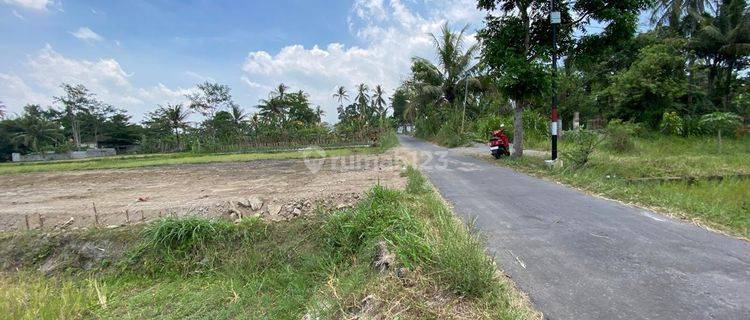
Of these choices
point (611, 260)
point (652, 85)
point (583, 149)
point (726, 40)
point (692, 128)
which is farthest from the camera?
point (726, 40)

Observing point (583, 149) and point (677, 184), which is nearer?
point (677, 184)

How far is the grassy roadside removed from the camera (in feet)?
7.89

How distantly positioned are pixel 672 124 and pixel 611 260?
16350mm

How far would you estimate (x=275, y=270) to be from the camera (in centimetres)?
414

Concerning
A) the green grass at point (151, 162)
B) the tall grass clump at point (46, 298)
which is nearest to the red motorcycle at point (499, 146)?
the green grass at point (151, 162)

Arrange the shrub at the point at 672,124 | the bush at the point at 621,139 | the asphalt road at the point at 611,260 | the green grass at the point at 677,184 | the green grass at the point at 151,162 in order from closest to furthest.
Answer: the asphalt road at the point at 611,260 < the green grass at the point at 677,184 < the bush at the point at 621,139 < the shrub at the point at 672,124 < the green grass at the point at 151,162

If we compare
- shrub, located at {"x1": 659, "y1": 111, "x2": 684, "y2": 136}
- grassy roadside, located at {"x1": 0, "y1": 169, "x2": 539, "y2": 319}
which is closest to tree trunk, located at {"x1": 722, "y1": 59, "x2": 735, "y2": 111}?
shrub, located at {"x1": 659, "y1": 111, "x2": 684, "y2": 136}

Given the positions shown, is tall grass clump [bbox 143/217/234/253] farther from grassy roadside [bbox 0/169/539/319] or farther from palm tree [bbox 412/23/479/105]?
palm tree [bbox 412/23/479/105]

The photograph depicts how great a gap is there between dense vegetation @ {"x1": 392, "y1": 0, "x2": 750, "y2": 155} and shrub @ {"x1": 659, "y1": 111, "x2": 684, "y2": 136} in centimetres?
5

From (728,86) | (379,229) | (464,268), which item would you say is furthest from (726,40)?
(464,268)

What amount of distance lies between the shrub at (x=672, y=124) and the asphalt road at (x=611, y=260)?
13.5m

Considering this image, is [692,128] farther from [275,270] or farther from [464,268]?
[275,270]

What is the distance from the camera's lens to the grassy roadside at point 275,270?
7.89 ft

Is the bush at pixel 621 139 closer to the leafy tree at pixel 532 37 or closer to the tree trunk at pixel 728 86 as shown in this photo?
the leafy tree at pixel 532 37
